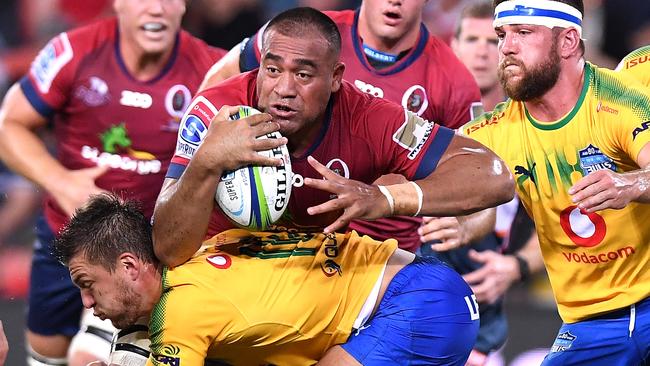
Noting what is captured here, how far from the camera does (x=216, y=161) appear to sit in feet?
13.1

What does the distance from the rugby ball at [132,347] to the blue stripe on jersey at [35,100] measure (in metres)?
2.17

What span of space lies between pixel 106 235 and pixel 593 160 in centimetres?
189

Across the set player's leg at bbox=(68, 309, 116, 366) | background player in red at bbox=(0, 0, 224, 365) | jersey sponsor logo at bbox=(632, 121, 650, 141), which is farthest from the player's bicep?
jersey sponsor logo at bbox=(632, 121, 650, 141)

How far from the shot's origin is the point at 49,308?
6.32 metres

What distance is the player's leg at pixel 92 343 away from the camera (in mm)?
6129

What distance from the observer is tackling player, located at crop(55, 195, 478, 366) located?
411cm

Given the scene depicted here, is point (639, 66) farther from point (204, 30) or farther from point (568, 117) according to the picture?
point (204, 30)

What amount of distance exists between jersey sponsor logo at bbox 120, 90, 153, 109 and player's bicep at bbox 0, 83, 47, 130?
0.43 meters

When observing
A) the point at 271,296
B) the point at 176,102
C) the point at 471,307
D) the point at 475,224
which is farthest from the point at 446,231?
the point at 176,102

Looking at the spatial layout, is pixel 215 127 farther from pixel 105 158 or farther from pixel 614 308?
pixel 105 158

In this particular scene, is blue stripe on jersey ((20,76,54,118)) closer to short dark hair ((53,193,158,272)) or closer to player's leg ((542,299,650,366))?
short dark hair ((53,193,158,272))

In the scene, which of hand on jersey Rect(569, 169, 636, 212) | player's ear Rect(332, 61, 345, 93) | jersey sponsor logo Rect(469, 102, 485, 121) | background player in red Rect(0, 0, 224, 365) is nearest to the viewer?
hand on jersey Rect(569, 169, 636, 212)

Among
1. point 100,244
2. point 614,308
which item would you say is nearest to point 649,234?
point 614,308

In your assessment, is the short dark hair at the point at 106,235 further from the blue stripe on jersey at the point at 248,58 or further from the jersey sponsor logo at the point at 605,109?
the jersey sponsor logo at the point at 605,109
